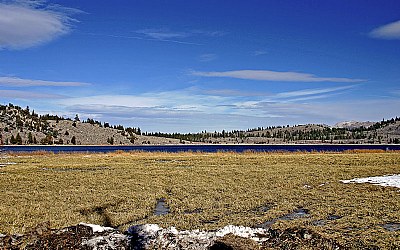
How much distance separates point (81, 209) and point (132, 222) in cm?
354

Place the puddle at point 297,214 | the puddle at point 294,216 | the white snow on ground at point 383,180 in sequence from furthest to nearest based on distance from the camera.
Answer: the white snow on ground at point 383,180 → the puddle at point 297,214 → the puddle at point 294,216

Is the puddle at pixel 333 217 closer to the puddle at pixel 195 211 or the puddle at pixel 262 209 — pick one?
the puddle at pixel 262 209

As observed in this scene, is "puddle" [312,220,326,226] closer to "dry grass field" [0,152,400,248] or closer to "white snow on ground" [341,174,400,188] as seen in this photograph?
"dry grass field" [0,152,400,248]

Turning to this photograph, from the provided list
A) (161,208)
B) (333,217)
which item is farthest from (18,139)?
(333,217)

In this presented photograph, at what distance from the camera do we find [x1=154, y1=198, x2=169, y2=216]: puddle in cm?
1783

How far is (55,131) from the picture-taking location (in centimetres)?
17062

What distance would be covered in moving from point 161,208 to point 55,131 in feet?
538

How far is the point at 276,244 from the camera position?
1116 cm

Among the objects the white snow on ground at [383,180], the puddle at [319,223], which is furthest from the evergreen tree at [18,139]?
the puddle at [319,223]

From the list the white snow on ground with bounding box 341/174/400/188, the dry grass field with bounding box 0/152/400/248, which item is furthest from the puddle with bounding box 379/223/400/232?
the white snow on ground with bounding box 341/174/400/188

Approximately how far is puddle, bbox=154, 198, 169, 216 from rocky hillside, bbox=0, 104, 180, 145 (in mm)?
148154

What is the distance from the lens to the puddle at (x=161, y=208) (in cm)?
1783

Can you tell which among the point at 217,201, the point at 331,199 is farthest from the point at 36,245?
the point at 331,199

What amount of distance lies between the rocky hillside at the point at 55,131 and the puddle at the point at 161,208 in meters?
148
